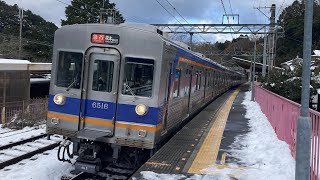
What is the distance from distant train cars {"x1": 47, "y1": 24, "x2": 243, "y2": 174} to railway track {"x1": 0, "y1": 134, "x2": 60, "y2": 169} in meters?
2.11

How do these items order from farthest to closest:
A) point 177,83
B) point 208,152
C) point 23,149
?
point 23,149, point 177,83, point 208,152

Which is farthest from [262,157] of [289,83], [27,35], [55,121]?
[27,35]

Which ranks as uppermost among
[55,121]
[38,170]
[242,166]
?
[55,121]

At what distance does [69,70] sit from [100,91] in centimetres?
85

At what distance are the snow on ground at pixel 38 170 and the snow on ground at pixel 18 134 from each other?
271 centimetres

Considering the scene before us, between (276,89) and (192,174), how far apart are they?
59.3ft

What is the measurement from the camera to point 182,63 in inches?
439

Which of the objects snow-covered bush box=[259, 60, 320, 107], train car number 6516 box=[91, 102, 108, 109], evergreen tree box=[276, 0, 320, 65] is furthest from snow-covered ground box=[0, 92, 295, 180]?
evergreen tree box=[276, 0, 320, 65]

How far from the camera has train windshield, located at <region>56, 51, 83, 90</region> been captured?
8477 mm

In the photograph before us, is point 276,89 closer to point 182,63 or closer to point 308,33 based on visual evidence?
point 182,63

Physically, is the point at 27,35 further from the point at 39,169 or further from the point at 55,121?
the point at 55,121

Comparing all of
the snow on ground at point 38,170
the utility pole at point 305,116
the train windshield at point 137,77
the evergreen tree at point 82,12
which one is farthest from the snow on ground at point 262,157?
the evergreen tree at point 82,12

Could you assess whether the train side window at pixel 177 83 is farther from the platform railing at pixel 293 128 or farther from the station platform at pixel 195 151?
the platform railing at pixel 293 128

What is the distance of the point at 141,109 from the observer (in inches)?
317
